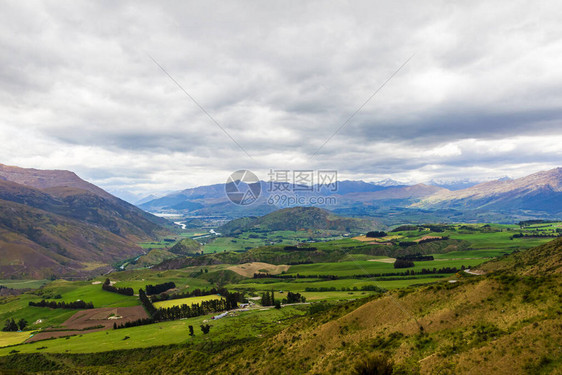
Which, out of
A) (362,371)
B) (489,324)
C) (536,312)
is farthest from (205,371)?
(536,312)

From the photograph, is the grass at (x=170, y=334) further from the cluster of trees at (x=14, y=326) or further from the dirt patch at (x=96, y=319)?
the cluster of trees at (x=14, y=326)

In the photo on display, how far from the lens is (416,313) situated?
5241 cm

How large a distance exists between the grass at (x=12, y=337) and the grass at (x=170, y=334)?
13673mm

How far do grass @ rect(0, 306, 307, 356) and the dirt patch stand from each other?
11.5m

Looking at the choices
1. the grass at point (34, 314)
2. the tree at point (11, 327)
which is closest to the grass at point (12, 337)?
the tree at point (11, 327)

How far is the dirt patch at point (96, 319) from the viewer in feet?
424

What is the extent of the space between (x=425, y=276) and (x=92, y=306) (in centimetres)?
19733

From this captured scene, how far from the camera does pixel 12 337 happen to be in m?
134

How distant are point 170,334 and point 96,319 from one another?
6677 cm

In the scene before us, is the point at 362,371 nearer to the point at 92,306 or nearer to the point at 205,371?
the point at 205,371

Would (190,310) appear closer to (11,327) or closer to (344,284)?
(344,284)

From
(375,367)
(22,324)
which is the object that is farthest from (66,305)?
(375,367)

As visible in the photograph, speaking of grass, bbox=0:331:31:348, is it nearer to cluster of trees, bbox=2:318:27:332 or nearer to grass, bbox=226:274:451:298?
cluster of trees, bbox=2:318:27:332

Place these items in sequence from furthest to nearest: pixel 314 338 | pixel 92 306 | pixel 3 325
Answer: pixel 92 306 < pixel 3 325 < pixel 314 338
